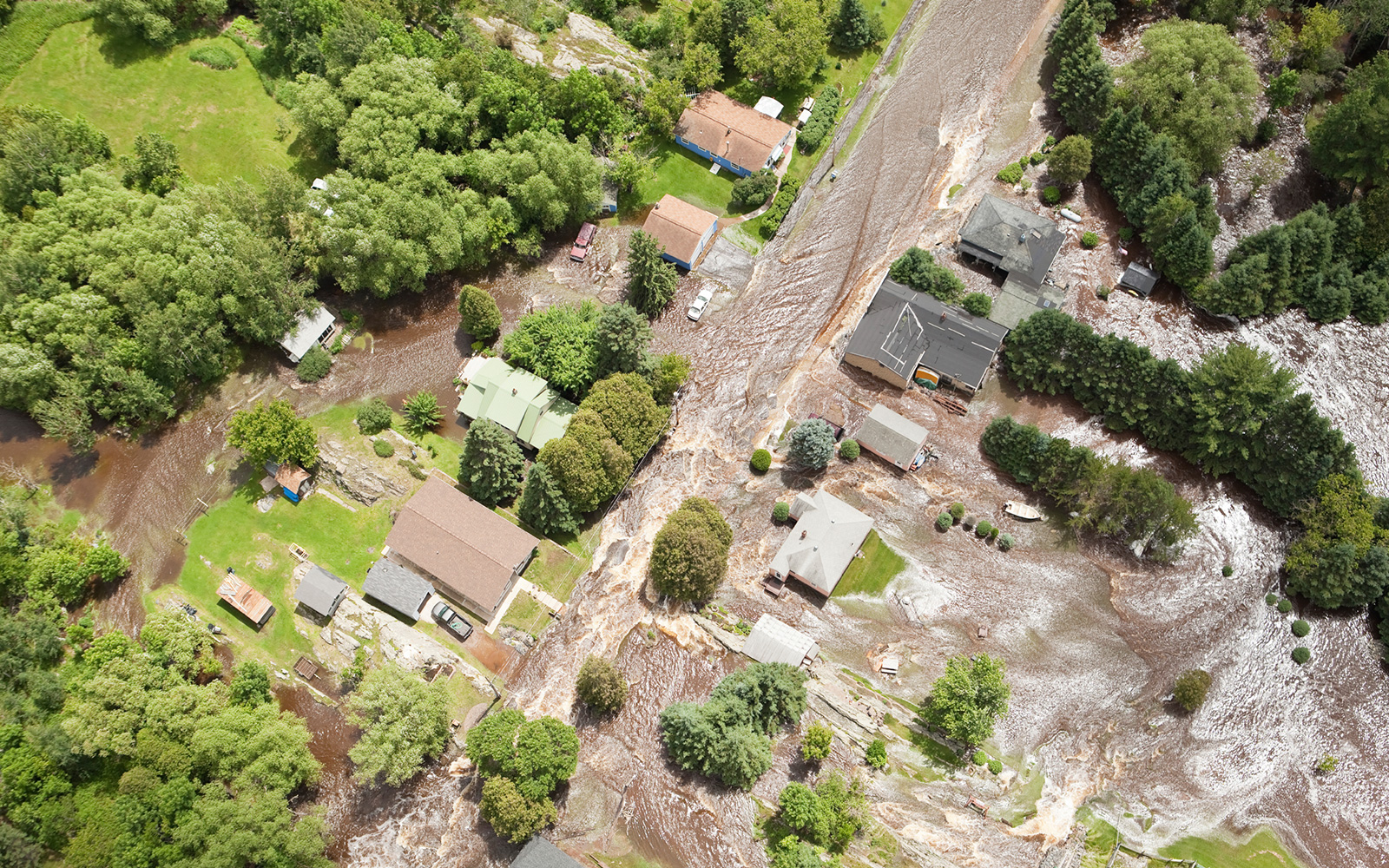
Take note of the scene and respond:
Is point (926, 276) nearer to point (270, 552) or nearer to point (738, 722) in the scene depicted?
point (738, 722)

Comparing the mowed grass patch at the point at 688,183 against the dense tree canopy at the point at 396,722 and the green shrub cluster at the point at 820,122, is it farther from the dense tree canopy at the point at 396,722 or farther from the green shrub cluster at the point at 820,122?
the dense tree canopy at the point at 396,722

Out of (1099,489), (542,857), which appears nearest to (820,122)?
(1099,489)

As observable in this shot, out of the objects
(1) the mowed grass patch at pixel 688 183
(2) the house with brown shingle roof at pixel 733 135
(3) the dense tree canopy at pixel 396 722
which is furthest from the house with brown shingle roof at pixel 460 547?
(2) the house with brown shingle roof at pixel 733 135

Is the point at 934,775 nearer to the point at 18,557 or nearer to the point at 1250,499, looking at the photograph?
the point at 1250,499

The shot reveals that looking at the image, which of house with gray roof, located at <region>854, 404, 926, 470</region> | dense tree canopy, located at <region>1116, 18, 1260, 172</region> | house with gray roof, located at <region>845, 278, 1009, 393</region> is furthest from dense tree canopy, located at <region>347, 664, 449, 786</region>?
dense tree canopy, located at <region>1116, 18, 1260, 172</region>

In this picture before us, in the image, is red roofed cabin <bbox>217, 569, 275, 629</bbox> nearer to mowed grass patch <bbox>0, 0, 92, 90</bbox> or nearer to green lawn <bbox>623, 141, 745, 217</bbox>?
green lawn <bbox>623, 141, 745, 217</bbox>

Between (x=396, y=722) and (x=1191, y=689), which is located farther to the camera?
(x=1191, y=689)
